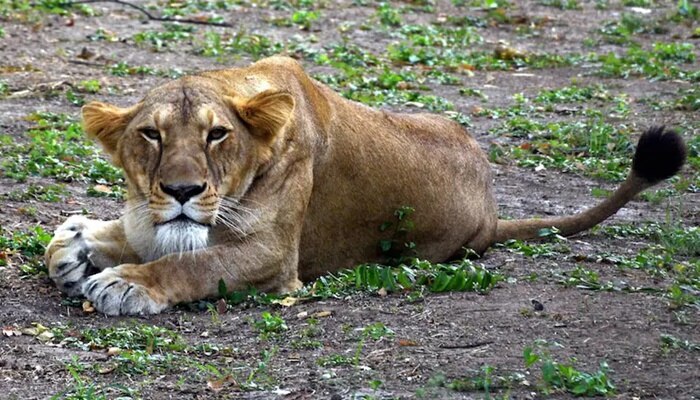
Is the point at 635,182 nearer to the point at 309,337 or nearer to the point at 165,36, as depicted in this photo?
the point at 309,337

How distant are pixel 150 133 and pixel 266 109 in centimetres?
53

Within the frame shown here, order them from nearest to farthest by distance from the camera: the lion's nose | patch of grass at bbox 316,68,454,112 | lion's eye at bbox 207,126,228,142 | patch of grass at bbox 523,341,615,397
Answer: patch of grass at bbox 523,341,615,397
the lion's nose
lion's eye at bbox 207,126,228,142
patch of grass at bbox 316,68,454,112

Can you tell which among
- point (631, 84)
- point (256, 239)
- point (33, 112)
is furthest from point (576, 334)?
point (631, 84)

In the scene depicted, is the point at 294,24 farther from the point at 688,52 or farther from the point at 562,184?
the point at 562,184

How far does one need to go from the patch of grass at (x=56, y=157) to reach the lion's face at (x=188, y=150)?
6.70 feet

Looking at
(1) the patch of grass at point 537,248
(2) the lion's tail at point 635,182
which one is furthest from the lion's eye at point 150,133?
(2) the lion's tail at point 635,182

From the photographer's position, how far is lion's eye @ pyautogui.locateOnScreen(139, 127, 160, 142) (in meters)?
6.27

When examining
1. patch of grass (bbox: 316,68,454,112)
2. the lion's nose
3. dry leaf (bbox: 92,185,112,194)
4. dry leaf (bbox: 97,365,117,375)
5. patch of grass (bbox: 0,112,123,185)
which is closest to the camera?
dry leaf (bbox: 97,365,117,375)

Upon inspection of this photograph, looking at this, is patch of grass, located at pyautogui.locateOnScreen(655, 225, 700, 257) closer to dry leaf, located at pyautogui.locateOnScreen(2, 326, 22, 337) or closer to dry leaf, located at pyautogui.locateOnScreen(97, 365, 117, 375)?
dry leaf, located at pyautogui.locateOnScreen(97, 365, 117, 375)

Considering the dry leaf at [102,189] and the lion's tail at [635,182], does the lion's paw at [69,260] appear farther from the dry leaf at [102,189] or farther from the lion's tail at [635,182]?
the lion's tail at [635,182]

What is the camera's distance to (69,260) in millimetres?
6488

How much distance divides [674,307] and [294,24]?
8.75 m

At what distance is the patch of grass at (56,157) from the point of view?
8.50 metres

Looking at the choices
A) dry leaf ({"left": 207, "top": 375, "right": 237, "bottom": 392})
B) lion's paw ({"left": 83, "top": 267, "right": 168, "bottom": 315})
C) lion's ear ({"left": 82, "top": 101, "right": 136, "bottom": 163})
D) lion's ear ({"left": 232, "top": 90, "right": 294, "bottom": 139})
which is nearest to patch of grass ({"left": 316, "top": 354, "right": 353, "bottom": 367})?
dry leaf ({"left": 207, "top": 375, "right": 237, "bottom": 392})
